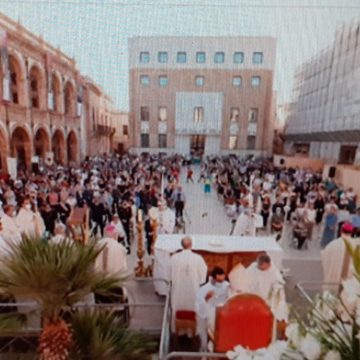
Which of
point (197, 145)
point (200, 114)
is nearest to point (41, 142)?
point (200, 114)

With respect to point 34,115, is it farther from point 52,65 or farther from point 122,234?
point 122,234

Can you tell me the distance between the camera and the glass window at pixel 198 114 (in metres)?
32.0

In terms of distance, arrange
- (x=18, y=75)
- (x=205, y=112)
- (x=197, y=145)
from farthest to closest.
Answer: (x=197, y=145), (x=205, y=112), (x=18, y=75)

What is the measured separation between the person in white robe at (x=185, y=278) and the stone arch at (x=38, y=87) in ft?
59.6

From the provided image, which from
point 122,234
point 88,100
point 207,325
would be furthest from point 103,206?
point 88,100

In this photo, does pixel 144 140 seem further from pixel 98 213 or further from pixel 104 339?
pixel 104 339

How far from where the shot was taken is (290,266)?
7.01 meters

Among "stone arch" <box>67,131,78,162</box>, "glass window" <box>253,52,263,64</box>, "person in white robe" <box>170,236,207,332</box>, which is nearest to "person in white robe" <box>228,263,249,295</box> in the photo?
"person in white robe" <box>170,236,207,332</box>

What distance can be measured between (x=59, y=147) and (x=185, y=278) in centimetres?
2104

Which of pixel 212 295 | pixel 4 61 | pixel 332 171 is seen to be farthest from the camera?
pixel 332 171

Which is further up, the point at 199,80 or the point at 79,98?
the point at 199,80

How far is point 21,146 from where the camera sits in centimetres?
1867

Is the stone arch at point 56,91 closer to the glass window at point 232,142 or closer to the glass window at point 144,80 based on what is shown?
the glass window at point 144,80

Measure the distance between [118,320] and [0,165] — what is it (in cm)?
1641
